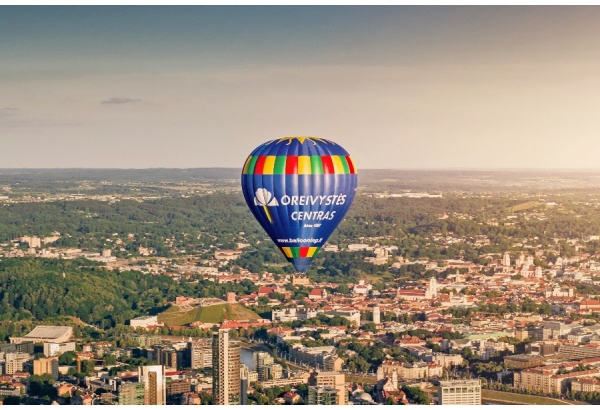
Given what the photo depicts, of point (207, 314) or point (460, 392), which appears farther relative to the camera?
point (207, 314)

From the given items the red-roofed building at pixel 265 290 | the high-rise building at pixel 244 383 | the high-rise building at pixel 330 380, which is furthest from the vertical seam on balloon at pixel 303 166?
the red-roofed building at pixel 265 290

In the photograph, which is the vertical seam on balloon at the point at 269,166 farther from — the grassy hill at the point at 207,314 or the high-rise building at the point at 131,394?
the grassy hill at the point at 207,314

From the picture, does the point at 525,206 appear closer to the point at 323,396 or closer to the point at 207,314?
the point at 207,314

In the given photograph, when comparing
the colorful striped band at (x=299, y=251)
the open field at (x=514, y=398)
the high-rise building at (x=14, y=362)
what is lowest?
the open field at (x=514, y=398)

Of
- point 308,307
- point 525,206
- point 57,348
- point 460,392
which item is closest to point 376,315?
point 308,307

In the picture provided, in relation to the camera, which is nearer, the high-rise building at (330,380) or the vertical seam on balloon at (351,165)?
the vertical seam on balloon at (351,165)

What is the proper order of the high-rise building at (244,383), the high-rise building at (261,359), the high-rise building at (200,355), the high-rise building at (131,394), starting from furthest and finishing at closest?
the high-rise building at (200,355), the high-rise building at (261,359), the high-rise building at (131,394), the high-rise building at (244,383)
